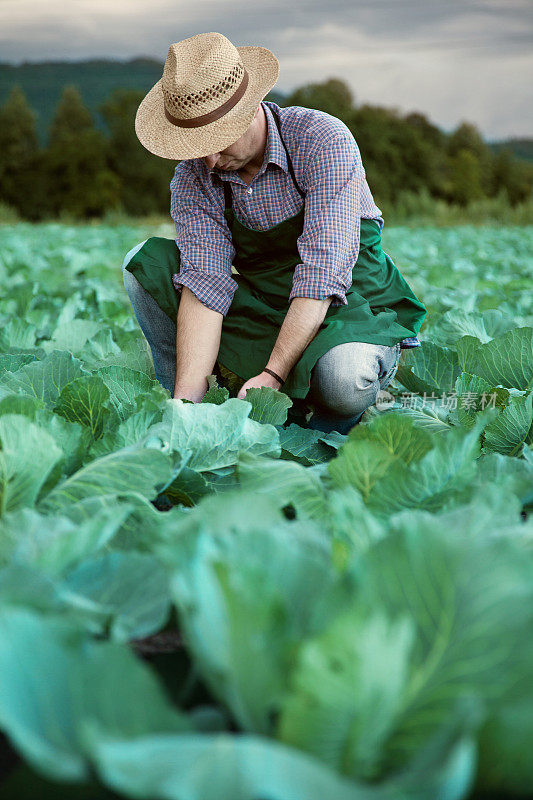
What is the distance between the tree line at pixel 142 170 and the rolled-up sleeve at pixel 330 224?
24.3m

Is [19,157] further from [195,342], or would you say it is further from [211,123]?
[211,123]

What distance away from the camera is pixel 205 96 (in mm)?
1684

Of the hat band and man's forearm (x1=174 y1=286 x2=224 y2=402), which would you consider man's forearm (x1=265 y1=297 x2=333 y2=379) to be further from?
the hat band

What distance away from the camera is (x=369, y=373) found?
1.80 m

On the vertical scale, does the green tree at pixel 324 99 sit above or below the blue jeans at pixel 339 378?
below

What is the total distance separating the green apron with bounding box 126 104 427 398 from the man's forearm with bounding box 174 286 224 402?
0.08 metres

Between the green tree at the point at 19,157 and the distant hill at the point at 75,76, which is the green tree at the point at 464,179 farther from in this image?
the distant hill at the point at 75,76

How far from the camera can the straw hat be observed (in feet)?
5.51

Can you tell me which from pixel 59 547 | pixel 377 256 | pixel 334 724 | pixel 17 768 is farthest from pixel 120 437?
pixel 377 256

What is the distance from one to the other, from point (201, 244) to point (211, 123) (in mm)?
369

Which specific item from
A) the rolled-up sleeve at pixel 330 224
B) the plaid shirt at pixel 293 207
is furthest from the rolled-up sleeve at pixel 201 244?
the rolled-up sleeve at pixel 330 224

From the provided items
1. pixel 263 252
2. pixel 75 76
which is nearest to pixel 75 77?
pixel 75 76

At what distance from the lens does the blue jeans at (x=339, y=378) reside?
1.78 meters

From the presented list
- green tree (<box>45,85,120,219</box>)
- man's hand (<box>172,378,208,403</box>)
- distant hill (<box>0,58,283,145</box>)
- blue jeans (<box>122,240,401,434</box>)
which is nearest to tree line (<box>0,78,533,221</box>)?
green tree (<box>45,85,120,219</box>)
